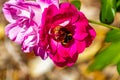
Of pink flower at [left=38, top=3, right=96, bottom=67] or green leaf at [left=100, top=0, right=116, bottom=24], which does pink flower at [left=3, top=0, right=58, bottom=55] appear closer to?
pink flower at [left=38, top=3, right=96, bottom=67]

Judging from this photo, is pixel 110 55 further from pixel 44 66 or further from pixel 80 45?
pixel 44 66

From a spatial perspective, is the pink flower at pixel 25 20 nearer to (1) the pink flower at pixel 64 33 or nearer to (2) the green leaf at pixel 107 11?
(1) the pink flower at pixel 64 33

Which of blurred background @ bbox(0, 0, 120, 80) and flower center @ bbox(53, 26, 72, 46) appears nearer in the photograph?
flower center @ bbox(53, 26, 72, 46)

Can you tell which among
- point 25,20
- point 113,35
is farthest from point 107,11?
point 25,20

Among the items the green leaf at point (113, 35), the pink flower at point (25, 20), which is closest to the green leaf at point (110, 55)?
the green leaf at point (113, 35)

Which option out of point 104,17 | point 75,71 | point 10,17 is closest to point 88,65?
point 75,71

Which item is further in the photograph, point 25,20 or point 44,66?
point 44,66

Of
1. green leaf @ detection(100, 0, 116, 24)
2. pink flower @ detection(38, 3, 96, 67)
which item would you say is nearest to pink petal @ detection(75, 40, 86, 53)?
pink flower @ detection(38, 3, 96, 67)

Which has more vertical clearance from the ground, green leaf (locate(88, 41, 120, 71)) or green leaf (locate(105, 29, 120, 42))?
green leaf (locate(105, 29, 120, 42))
